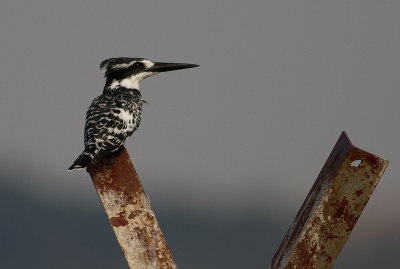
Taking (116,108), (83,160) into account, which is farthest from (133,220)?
(116,108)

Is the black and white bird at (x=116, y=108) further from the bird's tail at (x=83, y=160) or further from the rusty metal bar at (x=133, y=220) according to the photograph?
the rusty metal bar at (x=133, y=220)

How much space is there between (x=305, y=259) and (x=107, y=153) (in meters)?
3.44

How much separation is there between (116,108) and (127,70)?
2.11m

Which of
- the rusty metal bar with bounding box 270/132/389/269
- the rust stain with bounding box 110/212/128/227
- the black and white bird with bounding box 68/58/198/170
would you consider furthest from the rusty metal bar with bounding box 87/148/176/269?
the black and white bird with bounding box 68/58/198/170

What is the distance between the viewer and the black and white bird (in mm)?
13575

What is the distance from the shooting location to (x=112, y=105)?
15.8 metres

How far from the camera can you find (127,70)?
17.7 meters

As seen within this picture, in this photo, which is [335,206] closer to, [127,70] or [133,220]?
[133,220]

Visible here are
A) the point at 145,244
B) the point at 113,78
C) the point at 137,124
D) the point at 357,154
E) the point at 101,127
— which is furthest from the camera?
the point at 113,78

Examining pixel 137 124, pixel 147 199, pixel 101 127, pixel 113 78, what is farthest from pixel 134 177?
pixel 113 78

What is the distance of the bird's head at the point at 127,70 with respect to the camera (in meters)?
17.6

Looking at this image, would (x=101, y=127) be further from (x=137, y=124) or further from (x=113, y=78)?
(x=113, y=78)

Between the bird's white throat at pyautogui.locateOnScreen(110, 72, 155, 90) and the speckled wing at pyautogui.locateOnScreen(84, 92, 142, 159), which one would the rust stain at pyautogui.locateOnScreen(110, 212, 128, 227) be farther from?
the bird's white throat at pyautogui.locateOnScreen(110, 72, 155, 90)

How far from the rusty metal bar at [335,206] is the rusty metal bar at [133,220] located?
1.03 m
